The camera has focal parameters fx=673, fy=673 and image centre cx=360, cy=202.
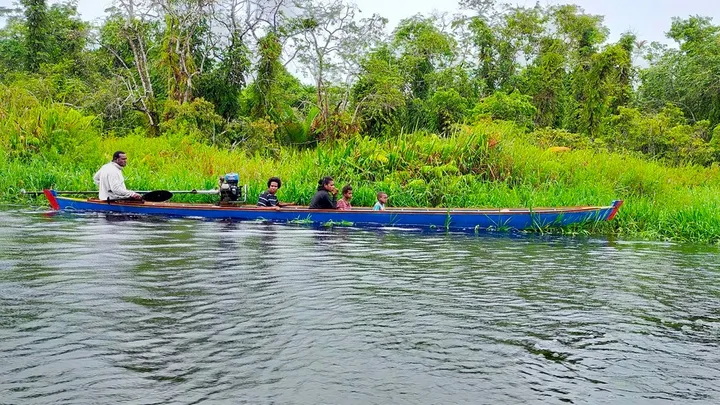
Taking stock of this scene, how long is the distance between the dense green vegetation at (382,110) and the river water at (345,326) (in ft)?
17.6

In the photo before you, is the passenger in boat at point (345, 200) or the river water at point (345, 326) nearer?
the river water at point (345, 326)

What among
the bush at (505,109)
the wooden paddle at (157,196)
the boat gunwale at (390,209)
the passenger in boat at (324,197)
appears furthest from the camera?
the bush at (505,109)

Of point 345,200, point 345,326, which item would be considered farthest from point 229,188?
point 345,326

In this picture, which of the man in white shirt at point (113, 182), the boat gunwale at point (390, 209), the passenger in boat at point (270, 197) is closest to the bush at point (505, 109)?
the boat gunwale at point (390, 209)

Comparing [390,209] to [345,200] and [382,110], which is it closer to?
[345,200]

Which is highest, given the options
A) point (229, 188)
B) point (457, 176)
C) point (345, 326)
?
point (457, 176)

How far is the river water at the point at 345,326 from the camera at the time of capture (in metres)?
3.47

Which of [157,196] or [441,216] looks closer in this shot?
[441,216]

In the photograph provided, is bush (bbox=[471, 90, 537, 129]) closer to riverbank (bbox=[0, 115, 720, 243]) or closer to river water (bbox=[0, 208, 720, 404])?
riverbank (bbox=[0, 115, 720, 243])

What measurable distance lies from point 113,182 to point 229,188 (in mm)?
1989

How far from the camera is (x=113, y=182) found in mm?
11734

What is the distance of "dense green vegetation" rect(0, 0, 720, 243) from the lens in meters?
13.8

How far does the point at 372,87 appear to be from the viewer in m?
24.9

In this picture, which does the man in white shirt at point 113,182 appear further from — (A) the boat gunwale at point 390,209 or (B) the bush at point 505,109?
(B) the bush at point 505,109
